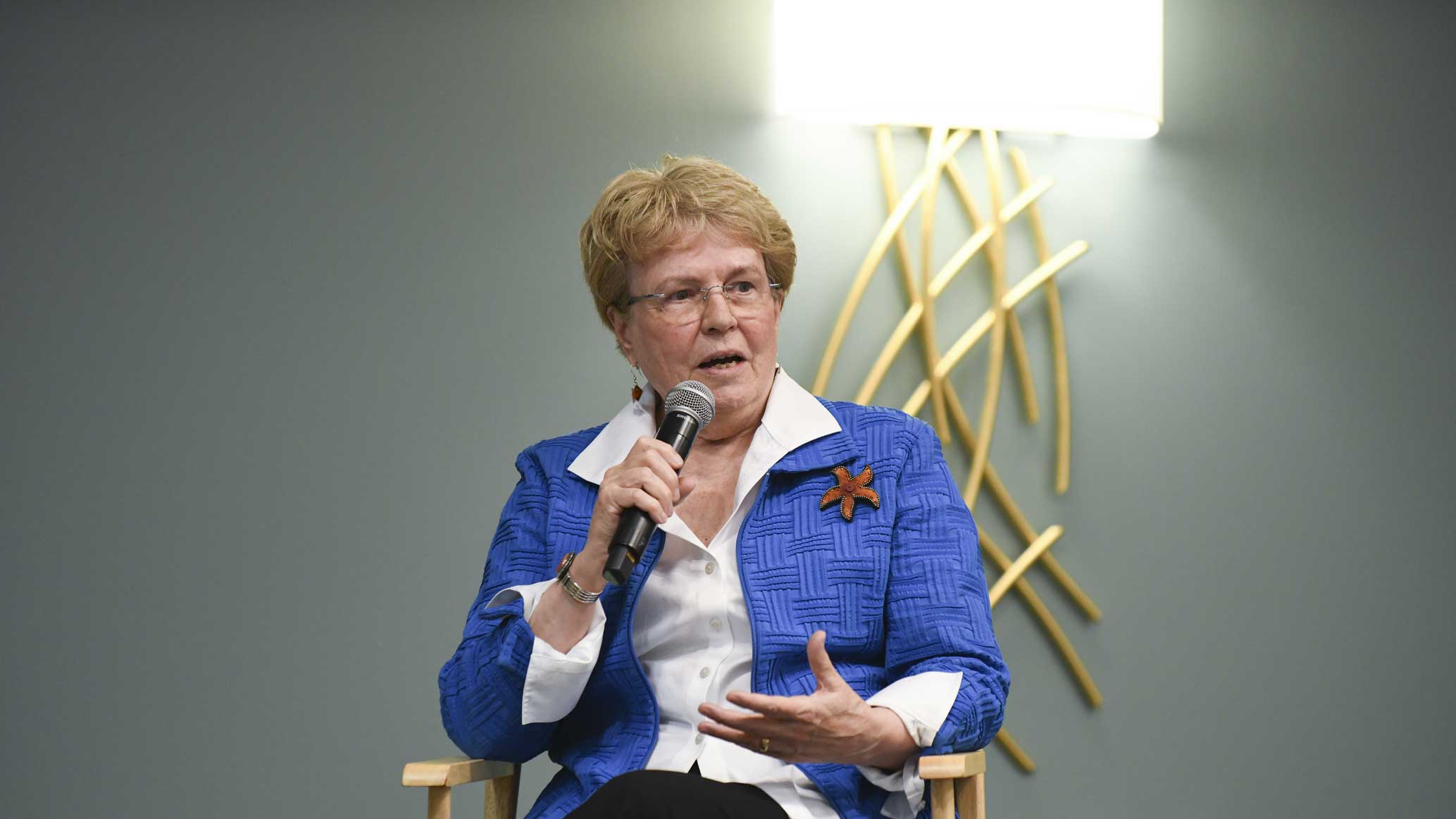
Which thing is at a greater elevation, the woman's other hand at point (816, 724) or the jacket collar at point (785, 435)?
the jacket collar at point (785, 435)

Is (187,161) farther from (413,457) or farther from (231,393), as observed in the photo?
(413,457)

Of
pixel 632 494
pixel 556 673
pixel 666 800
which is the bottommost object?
pixel 666 800

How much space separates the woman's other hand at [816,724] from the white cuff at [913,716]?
0.02 meters

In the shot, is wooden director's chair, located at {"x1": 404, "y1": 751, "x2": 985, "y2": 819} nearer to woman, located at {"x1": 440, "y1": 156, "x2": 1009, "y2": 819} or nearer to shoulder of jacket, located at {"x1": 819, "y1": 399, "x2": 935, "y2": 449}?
woman, located at {"x1": 440, "y1": 156, "x2": 1009, "y2": 819}

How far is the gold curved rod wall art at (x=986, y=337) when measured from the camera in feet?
10.0

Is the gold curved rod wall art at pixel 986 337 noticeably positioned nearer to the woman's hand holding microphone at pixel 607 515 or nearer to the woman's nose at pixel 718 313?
the woman's nose at pixel 718 313

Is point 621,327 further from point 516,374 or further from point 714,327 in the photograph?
point 516,374

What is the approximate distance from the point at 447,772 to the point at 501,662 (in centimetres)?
16

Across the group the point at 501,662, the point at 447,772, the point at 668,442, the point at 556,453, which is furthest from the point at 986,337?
the point at 447,772

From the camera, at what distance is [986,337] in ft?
10.3

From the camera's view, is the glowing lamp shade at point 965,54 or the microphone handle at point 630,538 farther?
the glowing lamp shade at point 965,54

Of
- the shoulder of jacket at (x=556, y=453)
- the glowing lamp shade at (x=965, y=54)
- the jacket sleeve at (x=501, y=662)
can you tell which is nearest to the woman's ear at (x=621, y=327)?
the shoulder of jacket at (x=556, y=453)

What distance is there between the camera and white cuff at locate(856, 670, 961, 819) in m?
1.73

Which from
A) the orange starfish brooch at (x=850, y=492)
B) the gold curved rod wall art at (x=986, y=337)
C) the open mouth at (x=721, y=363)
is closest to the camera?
the orange starfish brooch at (x=850, y=492)
